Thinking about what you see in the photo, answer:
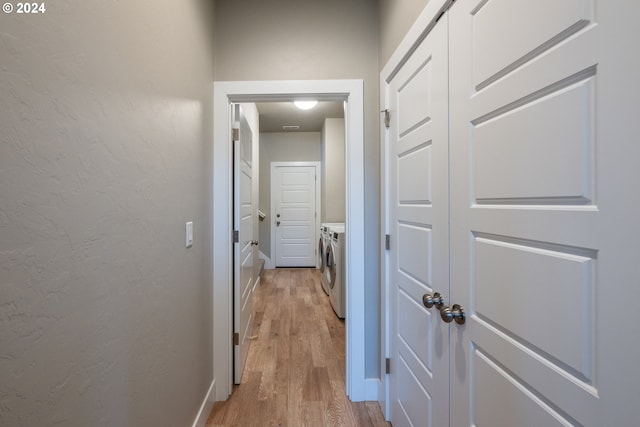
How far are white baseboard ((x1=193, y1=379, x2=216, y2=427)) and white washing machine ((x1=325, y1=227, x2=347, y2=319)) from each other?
5.06 ft

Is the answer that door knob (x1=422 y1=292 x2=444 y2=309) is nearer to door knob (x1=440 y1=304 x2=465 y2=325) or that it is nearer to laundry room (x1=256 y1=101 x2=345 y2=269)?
door knob (x1=440 y1=304 x2=465 y2=325)

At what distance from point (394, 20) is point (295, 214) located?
14.6 feet

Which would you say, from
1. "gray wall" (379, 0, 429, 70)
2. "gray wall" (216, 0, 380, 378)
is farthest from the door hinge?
"gray wall" (379, 0, 429, 70)

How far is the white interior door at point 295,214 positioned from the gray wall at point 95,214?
171 inches

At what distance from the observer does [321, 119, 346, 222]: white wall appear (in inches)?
189

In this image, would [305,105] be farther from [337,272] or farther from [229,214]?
[229,214]

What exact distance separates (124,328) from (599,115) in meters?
1.30

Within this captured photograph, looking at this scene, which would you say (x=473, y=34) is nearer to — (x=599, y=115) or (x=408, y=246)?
(x=599, y=115)

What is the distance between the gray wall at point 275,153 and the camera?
5617 millimetres

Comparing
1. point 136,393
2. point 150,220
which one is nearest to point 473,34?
point 150,220

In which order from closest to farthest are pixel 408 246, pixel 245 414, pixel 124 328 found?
pixel 124 328, pixel 408 246, pixel 245 414

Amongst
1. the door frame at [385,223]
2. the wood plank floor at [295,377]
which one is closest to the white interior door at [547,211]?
the door frame at [385,223]

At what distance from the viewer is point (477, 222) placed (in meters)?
0.87

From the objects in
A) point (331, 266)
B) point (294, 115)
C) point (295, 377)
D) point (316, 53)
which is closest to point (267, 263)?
point (331, 266)
